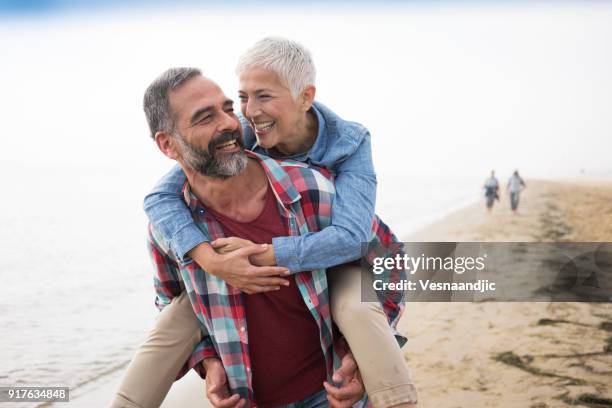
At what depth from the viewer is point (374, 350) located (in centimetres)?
164

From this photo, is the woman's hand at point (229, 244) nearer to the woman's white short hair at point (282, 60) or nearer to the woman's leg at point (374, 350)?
the woman's leg at point (374, 350)

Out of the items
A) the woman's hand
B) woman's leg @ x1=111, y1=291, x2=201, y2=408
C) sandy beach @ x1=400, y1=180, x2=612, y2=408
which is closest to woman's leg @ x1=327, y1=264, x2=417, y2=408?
the woman's hand

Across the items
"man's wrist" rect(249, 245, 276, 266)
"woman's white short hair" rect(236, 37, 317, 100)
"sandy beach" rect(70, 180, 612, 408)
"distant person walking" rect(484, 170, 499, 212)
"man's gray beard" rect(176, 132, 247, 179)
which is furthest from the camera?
"distant person walking" rect(484, 170, 499, 212)

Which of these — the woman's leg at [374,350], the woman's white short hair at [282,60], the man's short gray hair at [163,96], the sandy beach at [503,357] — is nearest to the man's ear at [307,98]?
the woman's white short hair at [282,60]

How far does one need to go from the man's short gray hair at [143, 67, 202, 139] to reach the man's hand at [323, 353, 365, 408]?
0.94 metres

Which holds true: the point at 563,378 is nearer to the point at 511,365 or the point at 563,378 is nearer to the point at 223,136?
the point at 511,365

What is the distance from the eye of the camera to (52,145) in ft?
134

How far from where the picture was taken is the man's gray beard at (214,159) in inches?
71.7

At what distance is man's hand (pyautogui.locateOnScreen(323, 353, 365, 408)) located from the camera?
1.69 metres

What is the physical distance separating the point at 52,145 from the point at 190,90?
43.2 m

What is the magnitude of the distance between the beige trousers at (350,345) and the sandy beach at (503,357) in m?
1.36

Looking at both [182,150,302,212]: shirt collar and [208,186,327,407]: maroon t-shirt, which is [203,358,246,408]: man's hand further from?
[182,150,302,212]: shirt collar

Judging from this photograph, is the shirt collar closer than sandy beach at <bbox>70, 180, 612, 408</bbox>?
Yes

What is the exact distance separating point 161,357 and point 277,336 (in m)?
0.38
